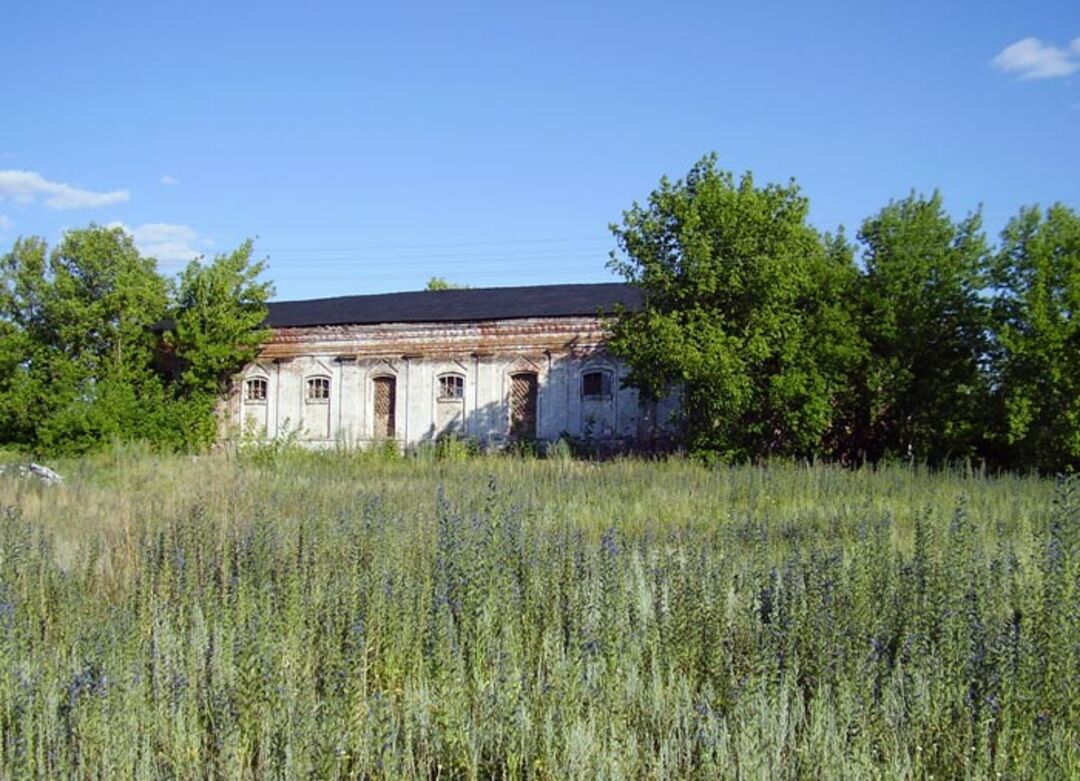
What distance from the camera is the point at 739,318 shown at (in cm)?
2191

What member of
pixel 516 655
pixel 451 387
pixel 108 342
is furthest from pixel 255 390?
pixel 516 655

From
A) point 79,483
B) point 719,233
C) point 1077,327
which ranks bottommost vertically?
point 79,483

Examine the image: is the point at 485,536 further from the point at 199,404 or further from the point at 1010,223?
the point at 199,404

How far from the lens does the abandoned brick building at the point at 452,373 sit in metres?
26.4

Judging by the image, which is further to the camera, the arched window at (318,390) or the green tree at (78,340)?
the arched window at (318,390)

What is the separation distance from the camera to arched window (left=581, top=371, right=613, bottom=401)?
2620 centimetres

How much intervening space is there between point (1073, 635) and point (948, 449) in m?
17.2

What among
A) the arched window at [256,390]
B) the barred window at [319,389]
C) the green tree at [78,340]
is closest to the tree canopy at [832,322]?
the barred window at [319,389]

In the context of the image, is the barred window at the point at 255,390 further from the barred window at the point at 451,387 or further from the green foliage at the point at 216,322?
the barred window at the point at 451,387

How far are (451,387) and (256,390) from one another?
686cm

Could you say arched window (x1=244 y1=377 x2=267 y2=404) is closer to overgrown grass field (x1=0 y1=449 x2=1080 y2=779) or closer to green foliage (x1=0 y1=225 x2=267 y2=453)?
green foliage (x1=0 y1=225 x2=267 y2=453)

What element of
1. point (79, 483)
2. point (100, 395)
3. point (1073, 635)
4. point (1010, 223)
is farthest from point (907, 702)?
point (100, 395)

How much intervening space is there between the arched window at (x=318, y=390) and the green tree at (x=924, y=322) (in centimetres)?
1568

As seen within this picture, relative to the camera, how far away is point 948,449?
838 inches
